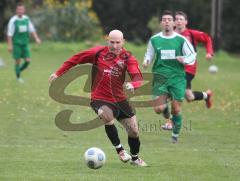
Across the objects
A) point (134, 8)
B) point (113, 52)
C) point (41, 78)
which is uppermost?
point (113, 52)

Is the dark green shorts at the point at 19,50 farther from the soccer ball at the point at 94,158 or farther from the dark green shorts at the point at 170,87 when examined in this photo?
the soccer ball at the point at 94,158

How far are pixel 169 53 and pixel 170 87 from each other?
0.64 metres

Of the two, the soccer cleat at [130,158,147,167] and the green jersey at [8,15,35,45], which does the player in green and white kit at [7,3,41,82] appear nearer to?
the green jersey at [8,15,35,45]

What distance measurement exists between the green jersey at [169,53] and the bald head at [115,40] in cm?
280

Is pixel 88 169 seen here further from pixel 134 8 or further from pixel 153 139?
pixel 134 8

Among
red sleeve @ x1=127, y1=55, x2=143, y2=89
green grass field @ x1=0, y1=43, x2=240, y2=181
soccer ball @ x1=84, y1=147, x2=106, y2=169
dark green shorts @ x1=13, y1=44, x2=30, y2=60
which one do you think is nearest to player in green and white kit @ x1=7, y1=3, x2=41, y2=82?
dark green shorts @ x1=13, y1=44, x2=30, y2=60

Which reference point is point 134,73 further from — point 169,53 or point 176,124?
point 176,124

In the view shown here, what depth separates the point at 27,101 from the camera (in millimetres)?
19734

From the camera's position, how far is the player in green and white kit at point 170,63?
13.6 meters

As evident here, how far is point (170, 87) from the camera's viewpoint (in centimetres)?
1392

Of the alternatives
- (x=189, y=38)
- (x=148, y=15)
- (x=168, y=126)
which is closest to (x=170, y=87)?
(x=168, y=126)

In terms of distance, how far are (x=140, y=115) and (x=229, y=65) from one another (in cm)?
1819

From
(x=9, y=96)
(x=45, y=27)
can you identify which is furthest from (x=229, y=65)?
(x=9, y=96)

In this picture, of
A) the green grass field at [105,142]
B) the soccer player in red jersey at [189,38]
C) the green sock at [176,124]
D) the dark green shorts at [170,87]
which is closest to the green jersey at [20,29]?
the green grass field at [105,142]
